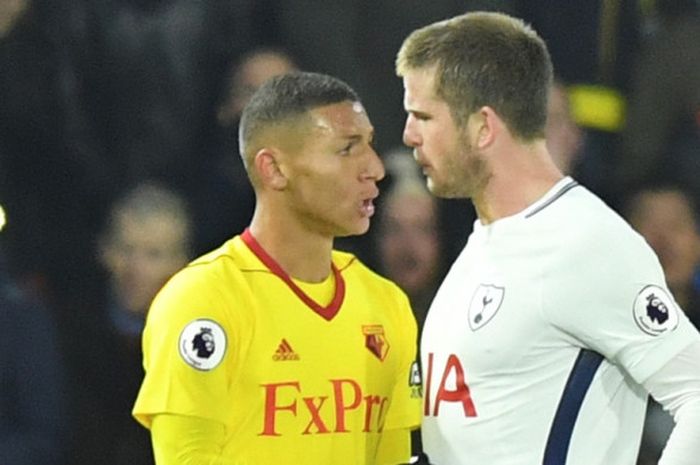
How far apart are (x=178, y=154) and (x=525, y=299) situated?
4.69 ft

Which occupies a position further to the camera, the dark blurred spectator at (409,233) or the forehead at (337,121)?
the dark blurred spectator at (409,233)

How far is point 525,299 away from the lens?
71.1 inches

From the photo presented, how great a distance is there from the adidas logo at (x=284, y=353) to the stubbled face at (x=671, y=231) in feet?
4.73

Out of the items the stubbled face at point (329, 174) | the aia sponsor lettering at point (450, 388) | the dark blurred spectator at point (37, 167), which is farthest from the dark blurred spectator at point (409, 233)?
the aia sponsor lettering at point (450, 388)

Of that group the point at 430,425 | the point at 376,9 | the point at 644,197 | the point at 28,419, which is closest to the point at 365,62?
the point at 376,9

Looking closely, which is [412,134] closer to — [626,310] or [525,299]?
[525,299]

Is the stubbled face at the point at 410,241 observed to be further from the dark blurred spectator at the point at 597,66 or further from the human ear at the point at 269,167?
the human ear at the point at 269,167

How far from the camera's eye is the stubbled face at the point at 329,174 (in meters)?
2.03

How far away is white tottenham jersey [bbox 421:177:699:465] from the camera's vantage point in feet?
5.73

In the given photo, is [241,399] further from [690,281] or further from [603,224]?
[690,281]

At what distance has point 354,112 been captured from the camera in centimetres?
205

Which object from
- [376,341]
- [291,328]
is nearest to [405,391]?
[376,341]

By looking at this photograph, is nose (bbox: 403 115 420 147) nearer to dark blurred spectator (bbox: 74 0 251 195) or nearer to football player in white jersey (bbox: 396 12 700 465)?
football player in white jersey (bbox: 396 12 700 465)

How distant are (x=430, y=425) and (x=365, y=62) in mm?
1375
